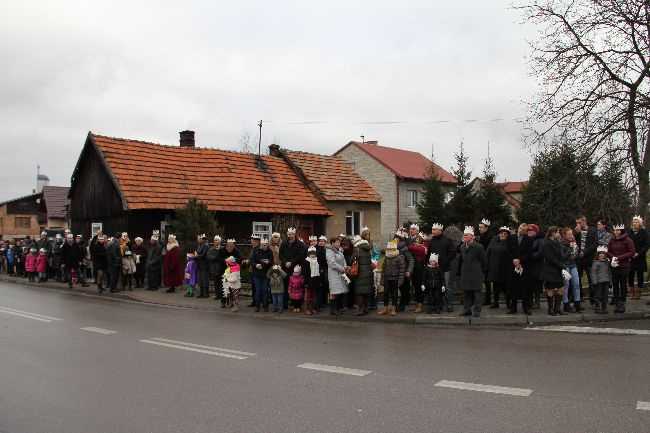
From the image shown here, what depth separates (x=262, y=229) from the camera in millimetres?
27125

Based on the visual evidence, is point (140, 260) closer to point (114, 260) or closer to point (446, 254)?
point (114, 260)

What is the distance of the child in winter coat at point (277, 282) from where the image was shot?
1414 cm

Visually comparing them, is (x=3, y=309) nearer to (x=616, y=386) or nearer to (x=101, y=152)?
(x=101, y=152)

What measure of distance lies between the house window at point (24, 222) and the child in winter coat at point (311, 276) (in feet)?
217

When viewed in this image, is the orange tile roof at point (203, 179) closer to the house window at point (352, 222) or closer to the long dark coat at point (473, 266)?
the house window at point (352, 222)

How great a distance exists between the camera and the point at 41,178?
90.1 m

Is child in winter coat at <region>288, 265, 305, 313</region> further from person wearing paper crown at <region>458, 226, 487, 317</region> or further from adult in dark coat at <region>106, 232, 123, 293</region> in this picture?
adult in dark coat at <region>106, 232, 123, 293</region>

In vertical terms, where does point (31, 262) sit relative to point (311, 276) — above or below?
above

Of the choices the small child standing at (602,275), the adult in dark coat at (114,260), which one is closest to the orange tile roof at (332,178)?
the adult in dark coat at (114,260)

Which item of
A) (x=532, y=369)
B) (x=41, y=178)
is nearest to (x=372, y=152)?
(x=532, y=369)

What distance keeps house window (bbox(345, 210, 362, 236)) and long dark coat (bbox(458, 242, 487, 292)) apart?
64.2ft

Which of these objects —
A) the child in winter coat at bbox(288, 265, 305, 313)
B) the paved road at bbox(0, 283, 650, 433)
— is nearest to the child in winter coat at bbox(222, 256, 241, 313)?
the child in winter coat at bbox(288, 265, 305, 313)

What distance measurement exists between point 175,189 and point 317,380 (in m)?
19.0

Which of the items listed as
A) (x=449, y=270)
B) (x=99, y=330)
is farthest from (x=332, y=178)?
(x=99, y=330)
